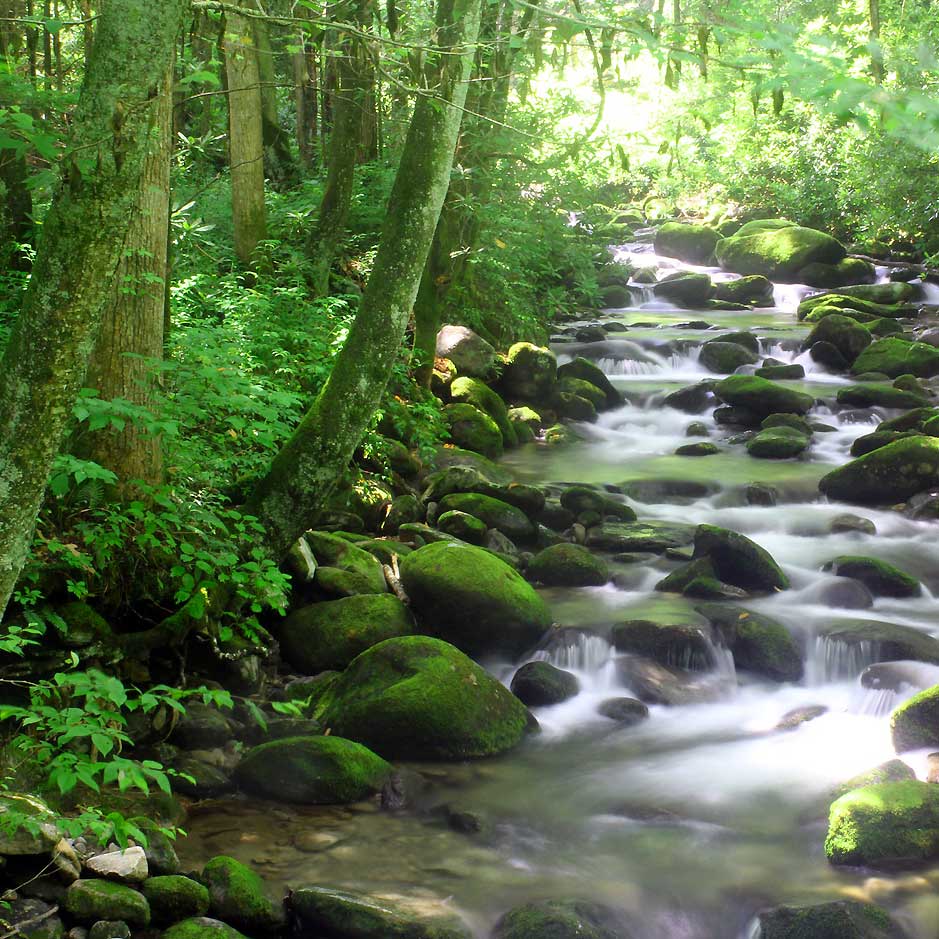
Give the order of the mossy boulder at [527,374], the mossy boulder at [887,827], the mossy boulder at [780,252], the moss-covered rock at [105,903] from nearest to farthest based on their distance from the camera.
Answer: the moss-covered rock at [105,903], the mossy boulder at [887,827], the mossy boulder at [527,374], the mossy boulder at [780,252]

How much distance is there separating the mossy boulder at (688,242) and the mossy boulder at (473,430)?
16504 mm

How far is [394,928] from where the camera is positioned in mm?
4359

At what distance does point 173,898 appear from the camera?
4.10m

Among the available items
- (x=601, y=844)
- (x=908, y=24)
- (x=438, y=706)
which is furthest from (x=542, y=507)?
(x=908, y=24)

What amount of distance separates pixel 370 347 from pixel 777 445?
786cm

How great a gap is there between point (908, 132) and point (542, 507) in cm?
823

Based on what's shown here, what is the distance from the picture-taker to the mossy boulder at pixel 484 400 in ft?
41.8

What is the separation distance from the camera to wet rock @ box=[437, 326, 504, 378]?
13.3 meters

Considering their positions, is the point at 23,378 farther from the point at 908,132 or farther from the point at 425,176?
the point at 425,176


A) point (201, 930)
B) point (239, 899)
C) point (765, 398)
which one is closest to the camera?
point (201, 930)

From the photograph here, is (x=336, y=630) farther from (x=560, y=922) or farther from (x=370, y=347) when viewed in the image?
(x=560, y=922)

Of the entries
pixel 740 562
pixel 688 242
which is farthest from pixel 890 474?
pixel 688 242

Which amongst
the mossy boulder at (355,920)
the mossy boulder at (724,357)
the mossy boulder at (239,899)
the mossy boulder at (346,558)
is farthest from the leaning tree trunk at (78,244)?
the mossy boulder at (724,357)

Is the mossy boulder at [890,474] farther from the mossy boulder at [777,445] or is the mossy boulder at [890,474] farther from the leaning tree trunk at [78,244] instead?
the leaning tree trunk at [78,244]
